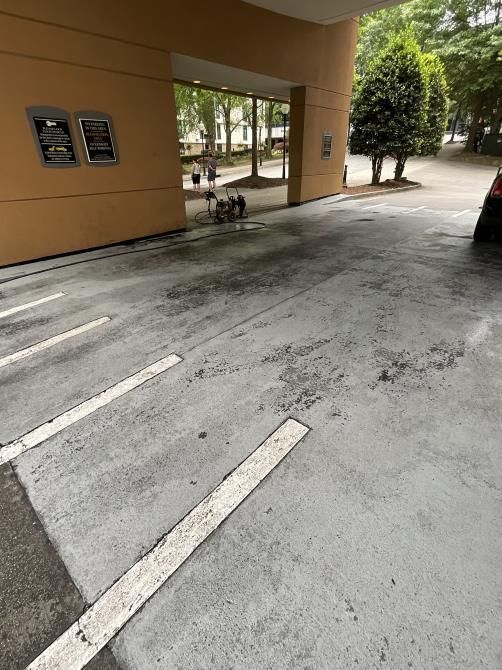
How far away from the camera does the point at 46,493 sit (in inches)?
82.3

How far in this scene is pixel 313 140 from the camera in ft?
41.7

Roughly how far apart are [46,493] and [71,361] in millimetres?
1594

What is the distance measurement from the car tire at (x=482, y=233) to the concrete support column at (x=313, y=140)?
7.10 metres

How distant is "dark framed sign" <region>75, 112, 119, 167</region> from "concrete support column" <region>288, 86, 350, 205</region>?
24.7ft

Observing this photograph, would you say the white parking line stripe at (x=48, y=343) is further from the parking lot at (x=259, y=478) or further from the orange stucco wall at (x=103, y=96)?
the orange stucco wall at (x=103, y=96)

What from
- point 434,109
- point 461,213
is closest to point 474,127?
point 434,109

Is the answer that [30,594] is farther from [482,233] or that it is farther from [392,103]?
[392,103]

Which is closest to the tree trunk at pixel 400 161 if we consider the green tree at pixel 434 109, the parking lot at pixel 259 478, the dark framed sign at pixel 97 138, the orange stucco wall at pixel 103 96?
the green tree at pixel 434 109

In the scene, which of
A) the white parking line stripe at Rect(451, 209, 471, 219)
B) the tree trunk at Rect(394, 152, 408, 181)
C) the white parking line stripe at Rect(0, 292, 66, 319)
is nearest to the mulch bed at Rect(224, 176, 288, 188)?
the tree trunk at Rect(394, 152, 408, 181)

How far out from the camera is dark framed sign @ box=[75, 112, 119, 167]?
672 centimetres

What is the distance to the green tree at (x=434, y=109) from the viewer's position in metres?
16.7

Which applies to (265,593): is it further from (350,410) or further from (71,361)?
(71,361)

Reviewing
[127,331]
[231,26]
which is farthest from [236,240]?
[231,26]

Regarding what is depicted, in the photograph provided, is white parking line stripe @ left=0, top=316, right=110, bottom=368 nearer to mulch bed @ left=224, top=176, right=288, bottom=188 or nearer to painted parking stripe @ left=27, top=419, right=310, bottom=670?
painted parking stripe @ left=27, top=419, right=310, bottom=670
